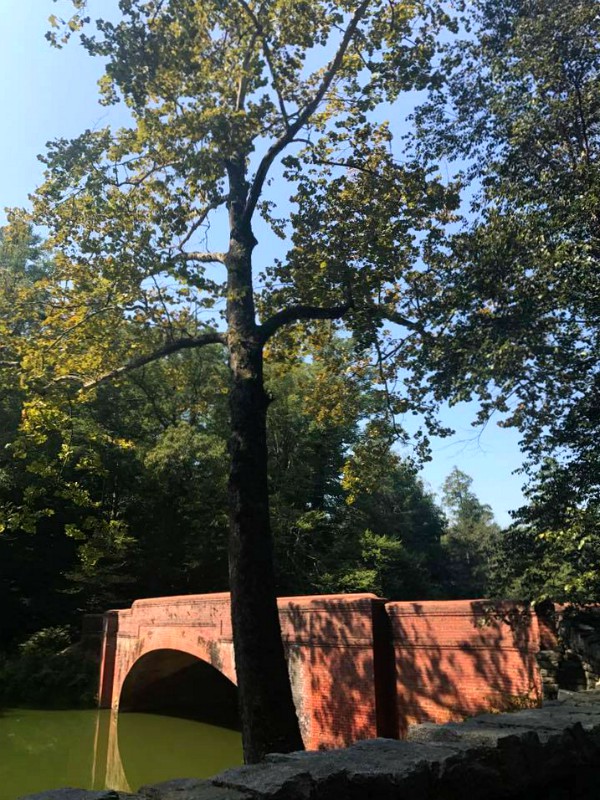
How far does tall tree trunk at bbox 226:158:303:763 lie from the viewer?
6.04 meters

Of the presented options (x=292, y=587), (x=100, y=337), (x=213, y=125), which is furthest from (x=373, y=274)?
(x=292, y=587)

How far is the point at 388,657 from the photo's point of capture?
9977mm

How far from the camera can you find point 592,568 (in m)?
6.57

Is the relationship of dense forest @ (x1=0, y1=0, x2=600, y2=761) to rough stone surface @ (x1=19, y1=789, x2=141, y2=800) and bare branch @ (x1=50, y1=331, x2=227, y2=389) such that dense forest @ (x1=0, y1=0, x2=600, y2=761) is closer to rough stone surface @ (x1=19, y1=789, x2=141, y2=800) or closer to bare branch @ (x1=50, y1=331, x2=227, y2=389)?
bare branch @ (x1=50, y1=331, x2=227, y2=389)

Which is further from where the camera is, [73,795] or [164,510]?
[164,510]

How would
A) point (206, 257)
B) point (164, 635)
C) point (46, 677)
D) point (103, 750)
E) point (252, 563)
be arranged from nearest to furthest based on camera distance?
point (252, 563), point (206, 257), point (103, 750), point (164, 635), point (46, 677)

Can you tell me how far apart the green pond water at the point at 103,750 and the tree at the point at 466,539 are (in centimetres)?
1475

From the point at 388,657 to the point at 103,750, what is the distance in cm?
786

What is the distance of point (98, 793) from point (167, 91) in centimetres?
839

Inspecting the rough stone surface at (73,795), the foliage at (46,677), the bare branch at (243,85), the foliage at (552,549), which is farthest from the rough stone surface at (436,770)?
the foliage at (46,677)

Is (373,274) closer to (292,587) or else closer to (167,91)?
(167,91)

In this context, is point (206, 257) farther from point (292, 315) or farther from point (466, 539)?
point (466, 539)

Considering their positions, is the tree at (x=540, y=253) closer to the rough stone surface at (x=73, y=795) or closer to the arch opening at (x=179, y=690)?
the rough stone surface at (x=73, y=795)

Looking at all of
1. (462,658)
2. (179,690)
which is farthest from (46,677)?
(462,658)
